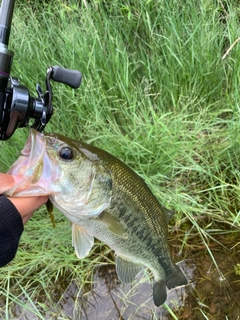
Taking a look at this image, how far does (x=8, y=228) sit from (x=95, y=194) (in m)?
0.37

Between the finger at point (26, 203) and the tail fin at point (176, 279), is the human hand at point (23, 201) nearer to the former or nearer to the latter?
the finger at point (26, 203)

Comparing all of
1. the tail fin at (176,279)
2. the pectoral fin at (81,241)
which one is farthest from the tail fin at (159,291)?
the pectoral fin at (81,241)

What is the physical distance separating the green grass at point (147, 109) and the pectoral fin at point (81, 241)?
0.85 meters

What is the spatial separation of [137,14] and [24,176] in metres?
2.38

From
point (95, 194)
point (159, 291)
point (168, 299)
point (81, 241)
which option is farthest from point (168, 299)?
point (95, 194)

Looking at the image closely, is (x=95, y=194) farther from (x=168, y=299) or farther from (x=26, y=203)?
(x=168, y=299)

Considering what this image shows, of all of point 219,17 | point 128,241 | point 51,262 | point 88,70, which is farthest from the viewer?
point 219,17

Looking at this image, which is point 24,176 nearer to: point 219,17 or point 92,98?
point 92,98

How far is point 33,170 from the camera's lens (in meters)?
1.29

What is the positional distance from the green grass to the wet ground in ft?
0.20

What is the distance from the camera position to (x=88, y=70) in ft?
9.46

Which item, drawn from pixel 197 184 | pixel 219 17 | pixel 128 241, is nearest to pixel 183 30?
pixel 219 17

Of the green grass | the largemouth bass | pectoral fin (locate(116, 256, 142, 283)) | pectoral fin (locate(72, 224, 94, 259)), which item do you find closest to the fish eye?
the largemouth bass

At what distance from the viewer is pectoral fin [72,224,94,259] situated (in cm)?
160
